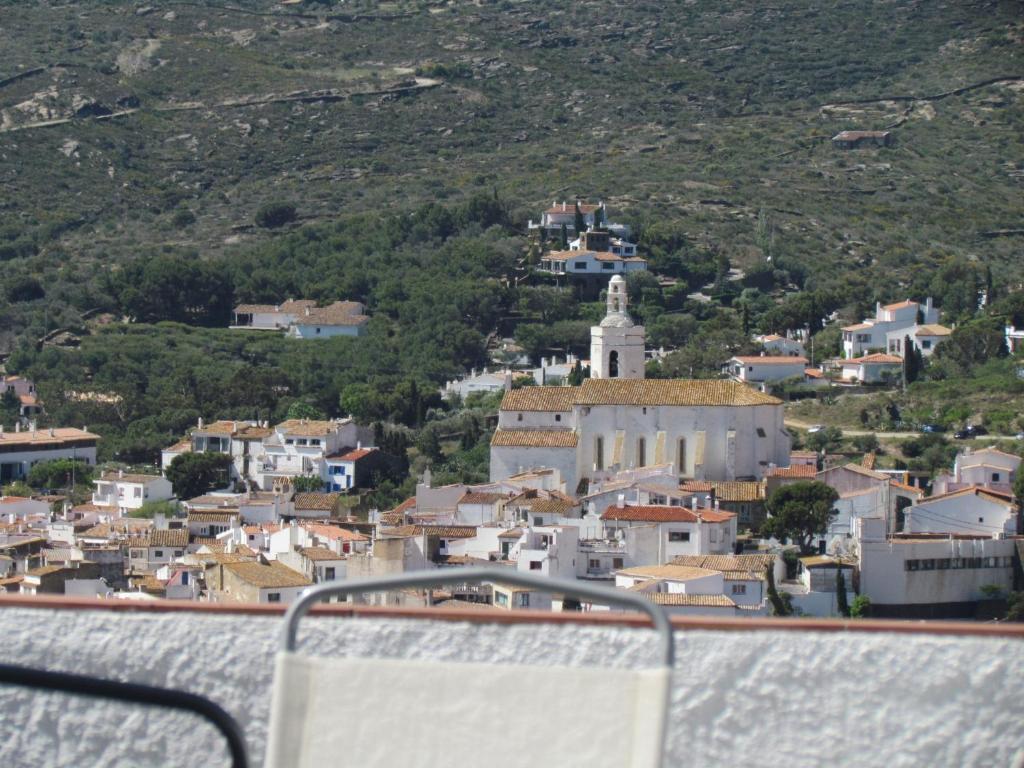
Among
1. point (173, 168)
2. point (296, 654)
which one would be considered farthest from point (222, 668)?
point (173, 168)

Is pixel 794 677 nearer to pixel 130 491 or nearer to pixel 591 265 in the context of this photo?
pixel 130 491

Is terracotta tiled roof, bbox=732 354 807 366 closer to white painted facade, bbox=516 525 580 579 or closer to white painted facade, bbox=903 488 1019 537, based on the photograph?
white painted facade, bbox=903 488 1019 537

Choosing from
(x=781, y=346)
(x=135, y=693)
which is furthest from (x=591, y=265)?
(x=135, y=693)

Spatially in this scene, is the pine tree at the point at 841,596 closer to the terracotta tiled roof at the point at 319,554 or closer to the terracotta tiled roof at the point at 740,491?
the terracotta tiled roof at the point at 740,491

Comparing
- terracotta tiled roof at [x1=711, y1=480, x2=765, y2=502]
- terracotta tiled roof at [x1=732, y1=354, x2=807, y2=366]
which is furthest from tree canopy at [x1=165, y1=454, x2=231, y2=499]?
→ terracotta tiled roof at [x1=732, y1=354, x2=807, y2=366]

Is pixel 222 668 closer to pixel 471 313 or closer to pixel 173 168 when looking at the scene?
pixel 471 313

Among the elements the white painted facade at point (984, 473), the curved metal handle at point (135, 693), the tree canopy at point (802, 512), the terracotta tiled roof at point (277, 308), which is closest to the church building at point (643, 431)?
the white painted facade at point (984, 473)
